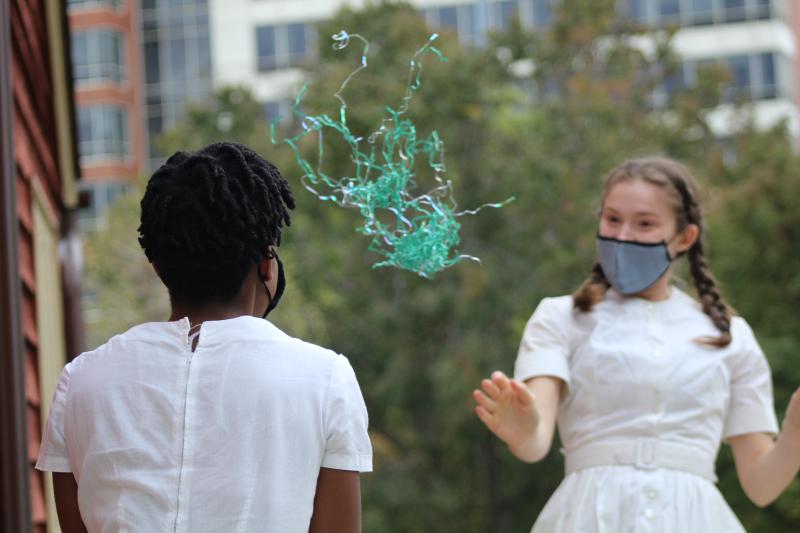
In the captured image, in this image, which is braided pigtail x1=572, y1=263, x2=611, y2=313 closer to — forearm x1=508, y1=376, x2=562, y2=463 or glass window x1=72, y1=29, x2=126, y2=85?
forearm x1=508, y1=376, x2=562, y2=463

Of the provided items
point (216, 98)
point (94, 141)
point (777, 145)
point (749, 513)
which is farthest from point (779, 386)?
point (94, 141)

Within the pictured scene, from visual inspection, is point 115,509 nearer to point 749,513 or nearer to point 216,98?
point 749,513

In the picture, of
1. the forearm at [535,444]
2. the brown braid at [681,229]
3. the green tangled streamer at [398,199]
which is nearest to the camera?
the green tangled streamer at [398,199]

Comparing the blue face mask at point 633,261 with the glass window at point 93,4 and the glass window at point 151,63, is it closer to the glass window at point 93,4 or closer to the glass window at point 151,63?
the glass window at point 93,4

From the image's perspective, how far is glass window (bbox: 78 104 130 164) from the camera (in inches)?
1500

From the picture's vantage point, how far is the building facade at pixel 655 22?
1339 inches

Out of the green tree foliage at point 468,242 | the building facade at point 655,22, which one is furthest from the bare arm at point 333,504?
the building facade at point 655,22

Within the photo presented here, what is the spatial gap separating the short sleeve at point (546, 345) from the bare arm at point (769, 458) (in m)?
0.57

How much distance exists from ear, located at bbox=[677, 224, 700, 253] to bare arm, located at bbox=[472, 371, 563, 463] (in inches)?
26.3

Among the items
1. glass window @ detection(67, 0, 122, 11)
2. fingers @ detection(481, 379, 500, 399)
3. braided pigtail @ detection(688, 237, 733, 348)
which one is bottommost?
fingers @ detection(481, 379, 500, 399)

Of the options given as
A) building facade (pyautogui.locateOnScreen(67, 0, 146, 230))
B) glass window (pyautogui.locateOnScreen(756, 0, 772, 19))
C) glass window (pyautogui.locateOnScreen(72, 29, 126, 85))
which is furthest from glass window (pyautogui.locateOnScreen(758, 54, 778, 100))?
glass window (pyautogui.locateOnScreen(72, 29, 126, 85))

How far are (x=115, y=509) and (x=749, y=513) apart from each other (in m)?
12.9

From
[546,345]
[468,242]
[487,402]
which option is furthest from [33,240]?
[468,242]

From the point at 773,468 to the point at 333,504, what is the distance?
1.89m
